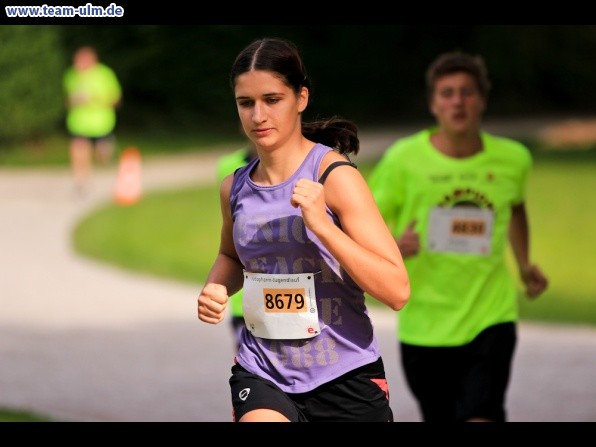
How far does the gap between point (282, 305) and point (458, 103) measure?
2104 mm

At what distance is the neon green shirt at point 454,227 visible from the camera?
5.46m

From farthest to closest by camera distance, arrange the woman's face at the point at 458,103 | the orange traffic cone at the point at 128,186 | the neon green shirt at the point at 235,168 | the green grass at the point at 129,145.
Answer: the green grass at the point at 129,145 → the orange traffic cone at the point at 128,186 → the neon green shirt at the point at 235,168 → the woman's face at the point at 458,103

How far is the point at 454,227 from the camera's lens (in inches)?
217

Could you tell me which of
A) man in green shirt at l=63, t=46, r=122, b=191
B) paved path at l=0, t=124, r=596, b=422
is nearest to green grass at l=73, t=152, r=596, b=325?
paved path at l=0, t=124, r=596, b=422

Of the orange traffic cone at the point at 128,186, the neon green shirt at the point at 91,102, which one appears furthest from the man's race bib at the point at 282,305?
the neon green shirt at the point at 91,102

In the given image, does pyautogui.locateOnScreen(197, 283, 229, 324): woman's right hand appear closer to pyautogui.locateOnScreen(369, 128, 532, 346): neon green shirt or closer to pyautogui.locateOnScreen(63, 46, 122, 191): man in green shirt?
pyautogui.locateOnScreen(369, 128, 532, 346): neon green shirt

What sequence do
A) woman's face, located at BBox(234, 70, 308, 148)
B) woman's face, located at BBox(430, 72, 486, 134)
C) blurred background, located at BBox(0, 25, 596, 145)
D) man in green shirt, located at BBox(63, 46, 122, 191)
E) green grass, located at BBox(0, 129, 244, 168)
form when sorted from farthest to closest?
blurred background, located at BBox(0, 25, 596, 145)
green grass, located at BBox(0, 129, 244, 168)
man in green shirt, located at BBox(63, 46, 122, 191)
woman's face, located at BBox(430, 72, 486, 134)
woman's face, located at BBox(234, 70, 308, 148)

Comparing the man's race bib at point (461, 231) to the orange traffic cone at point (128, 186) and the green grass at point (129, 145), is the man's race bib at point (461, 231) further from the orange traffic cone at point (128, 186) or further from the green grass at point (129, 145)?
the green grass at point (129, 145)

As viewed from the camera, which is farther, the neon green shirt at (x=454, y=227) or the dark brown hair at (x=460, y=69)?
the dark brown hair at (x=460, y=69)

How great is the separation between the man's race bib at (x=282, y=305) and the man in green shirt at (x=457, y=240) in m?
1.53

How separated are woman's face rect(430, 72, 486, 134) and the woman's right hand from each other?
200 cm

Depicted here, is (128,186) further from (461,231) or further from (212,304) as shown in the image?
(212,304)

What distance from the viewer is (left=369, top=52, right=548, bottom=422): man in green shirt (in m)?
5.42
